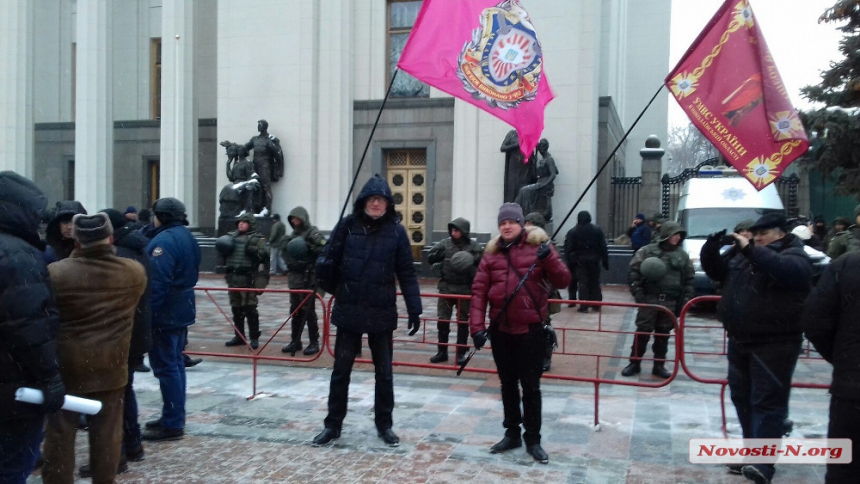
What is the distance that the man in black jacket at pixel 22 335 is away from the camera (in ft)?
10.7

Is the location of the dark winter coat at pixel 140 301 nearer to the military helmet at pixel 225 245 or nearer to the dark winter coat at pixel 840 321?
the dark winter coat at pixel 840 321

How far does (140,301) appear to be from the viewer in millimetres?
4930

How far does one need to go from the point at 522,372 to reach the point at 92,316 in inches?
117

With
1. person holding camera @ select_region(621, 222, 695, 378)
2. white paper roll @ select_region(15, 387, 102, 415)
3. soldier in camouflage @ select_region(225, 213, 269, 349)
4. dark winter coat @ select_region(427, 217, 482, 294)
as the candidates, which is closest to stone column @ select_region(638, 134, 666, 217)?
person holding camera @ select_region(621, 222, 695, 378)

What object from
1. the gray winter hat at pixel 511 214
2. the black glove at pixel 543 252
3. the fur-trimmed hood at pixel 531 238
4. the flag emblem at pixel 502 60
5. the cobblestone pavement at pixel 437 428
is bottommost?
the cobblestone pavement at pixel 437 428

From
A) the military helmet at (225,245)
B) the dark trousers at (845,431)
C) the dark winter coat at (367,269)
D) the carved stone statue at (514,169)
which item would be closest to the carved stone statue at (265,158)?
the carved stone statue at (514,169)

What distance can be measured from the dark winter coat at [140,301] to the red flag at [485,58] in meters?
2.62

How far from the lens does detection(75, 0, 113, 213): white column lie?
22.0 meters

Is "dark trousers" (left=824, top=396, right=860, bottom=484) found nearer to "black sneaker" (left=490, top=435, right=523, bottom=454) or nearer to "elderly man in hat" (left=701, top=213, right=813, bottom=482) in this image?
"elderly man in hat" (left=701, top=213, right=813, bottom=482)

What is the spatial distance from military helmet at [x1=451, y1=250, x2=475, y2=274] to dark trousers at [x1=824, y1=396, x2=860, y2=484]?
17.6 feet

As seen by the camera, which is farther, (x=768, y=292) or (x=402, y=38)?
(x=402, y=38)

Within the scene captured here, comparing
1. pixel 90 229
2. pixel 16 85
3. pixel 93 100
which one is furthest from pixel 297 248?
pixel 16 85

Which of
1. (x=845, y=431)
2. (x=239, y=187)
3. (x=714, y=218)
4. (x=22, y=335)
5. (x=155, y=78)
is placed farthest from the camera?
(x=155, y=78)

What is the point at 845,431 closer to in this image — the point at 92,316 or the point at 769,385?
the point at 769,385
